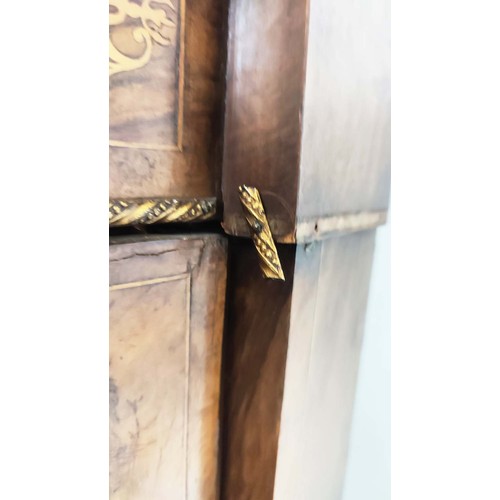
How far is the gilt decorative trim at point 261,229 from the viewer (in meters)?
0.36

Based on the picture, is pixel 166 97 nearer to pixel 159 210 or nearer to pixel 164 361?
pixel 159 210

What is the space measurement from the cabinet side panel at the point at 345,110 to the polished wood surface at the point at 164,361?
0.11 m

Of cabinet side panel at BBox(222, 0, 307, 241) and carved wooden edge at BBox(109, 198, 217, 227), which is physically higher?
cabinet side panel at BBox(222, 0, 307, 241)

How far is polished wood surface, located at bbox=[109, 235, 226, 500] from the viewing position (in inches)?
13.8

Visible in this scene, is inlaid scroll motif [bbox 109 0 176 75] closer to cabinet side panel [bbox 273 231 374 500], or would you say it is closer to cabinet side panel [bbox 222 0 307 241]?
cabinet side panel [bbox 222 0 307 241]

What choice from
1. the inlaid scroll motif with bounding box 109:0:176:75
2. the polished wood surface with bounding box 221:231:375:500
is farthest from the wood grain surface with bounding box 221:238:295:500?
the inlaid scroll motif with bounding box 109:0:176:75

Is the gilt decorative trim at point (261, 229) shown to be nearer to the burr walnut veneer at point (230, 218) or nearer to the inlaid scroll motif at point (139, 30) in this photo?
the burr walnut veneer at point (230, 218)

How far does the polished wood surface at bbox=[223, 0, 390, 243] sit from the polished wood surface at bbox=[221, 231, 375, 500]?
1.8 inches

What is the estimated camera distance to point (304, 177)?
0.35m

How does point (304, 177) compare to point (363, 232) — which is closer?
point (304, 177)

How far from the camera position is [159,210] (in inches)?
13.5
